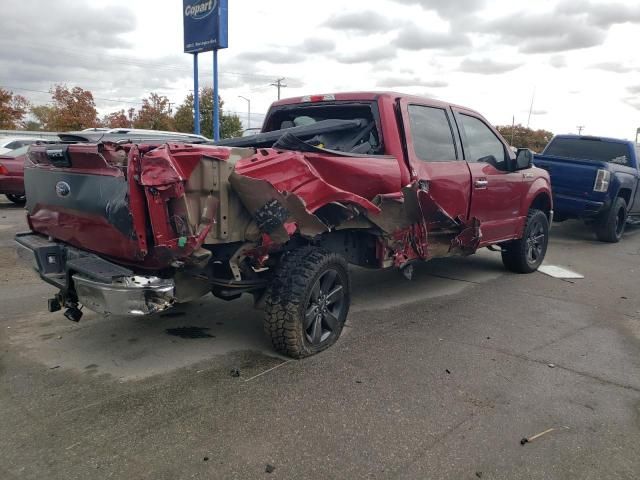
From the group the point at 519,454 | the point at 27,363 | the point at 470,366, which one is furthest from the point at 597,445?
the point at 27,363

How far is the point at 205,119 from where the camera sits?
43000mm

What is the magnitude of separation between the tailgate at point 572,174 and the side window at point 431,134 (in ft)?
17.1

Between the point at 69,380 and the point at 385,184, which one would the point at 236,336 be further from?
the point at 385,184

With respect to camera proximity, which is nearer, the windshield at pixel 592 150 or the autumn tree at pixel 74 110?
the windshield at pixel 592 150

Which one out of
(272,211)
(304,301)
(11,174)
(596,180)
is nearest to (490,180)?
(304,301)

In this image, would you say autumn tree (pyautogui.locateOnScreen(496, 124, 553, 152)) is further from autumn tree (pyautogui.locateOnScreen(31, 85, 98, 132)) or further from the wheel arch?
the wheel arch

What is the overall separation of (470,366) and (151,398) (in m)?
2.31

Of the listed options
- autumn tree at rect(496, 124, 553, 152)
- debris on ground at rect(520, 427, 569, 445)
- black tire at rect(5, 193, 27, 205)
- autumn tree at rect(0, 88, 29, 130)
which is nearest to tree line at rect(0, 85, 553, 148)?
autumn tree at rect(0, 88, 29, 130)

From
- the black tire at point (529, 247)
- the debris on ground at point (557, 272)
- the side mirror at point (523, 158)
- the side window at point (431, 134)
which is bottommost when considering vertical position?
the debris on ground at point (557, 272)

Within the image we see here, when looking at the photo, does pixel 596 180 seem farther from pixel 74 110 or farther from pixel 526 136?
pixel 526 136

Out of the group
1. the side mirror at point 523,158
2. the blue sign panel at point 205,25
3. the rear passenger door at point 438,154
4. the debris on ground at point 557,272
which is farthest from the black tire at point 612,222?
the blue sign panel at point 205,25

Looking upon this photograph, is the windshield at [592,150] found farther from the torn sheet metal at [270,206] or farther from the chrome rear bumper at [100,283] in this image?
the chrome rear bumper at [100,283]

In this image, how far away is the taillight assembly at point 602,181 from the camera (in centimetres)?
955

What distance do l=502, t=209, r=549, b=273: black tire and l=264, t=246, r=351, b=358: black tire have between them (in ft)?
11.9
